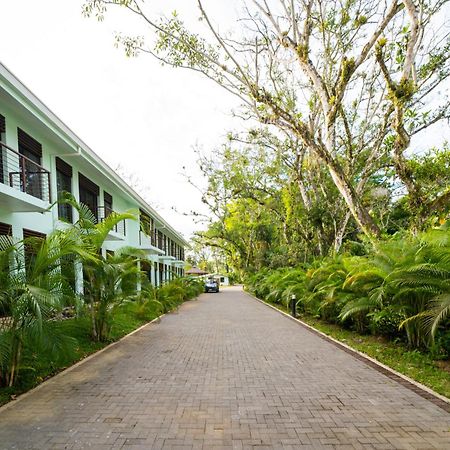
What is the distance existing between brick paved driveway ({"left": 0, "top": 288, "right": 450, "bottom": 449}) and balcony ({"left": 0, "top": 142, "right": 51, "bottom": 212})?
429 centimetres

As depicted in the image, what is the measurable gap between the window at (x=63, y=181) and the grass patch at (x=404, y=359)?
31.9 feet

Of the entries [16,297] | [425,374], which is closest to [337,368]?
[425,374]

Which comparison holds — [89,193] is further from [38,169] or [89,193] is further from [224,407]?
[224,407]

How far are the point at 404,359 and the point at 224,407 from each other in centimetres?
376

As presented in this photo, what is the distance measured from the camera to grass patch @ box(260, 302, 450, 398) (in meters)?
5.11

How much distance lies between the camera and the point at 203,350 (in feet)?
24.9

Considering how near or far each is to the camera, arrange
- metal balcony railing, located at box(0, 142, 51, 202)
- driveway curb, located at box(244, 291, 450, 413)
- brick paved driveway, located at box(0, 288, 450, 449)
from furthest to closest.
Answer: metal balcony railing, located at box(0, 142, 51, 202) → driveway curb, located at box(244, 291, 450, 413) → brick paved driveway, located at box(0, 288, 450, 449)

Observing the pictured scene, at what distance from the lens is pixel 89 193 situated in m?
15.4

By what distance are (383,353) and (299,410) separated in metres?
3.51

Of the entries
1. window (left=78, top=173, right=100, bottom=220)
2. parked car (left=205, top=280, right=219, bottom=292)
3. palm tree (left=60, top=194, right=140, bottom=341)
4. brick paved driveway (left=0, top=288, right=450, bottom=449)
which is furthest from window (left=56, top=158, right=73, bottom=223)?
parked car (left=205, top=280, right=219, bottom=292)

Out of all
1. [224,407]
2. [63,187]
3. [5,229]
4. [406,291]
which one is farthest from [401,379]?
[63,187]

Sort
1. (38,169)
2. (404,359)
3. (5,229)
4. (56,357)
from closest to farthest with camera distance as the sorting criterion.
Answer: (56,357)
(404,359)
(5,229)
(38,169)

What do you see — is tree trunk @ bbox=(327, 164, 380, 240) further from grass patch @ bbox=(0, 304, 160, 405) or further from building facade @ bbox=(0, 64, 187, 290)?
grass patch @ bbox=(0, 304, 160, 405)

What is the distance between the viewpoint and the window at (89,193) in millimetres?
14516
